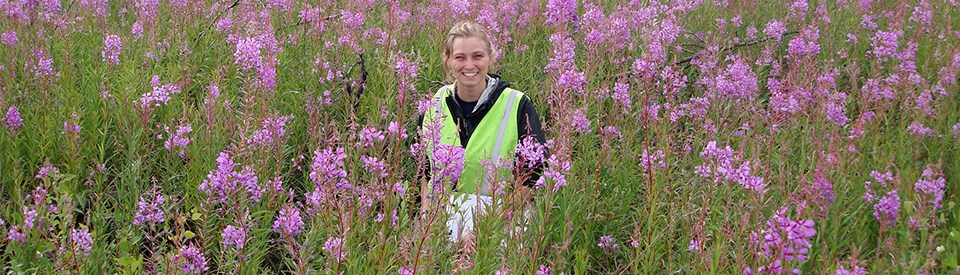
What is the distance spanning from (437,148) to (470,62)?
1.66 m

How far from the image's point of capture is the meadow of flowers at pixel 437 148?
2576mm

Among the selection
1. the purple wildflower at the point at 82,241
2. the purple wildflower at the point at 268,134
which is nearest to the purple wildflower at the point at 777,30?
the purple wildflower at the point at 268,134

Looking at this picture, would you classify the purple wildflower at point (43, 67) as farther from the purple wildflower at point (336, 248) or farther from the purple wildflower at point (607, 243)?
the purple wildflower at point (607, 243)

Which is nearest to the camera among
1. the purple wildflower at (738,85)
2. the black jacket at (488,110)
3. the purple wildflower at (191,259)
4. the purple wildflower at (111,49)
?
the purple wildflower at (191,259)

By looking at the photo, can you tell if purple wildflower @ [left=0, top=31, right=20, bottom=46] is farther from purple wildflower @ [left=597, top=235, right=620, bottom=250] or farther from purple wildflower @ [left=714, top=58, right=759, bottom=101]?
purple wildflower @ [left=714, top=58, right=759, bottom=101]

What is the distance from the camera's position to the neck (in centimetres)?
412

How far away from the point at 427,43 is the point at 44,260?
3775 millimetres

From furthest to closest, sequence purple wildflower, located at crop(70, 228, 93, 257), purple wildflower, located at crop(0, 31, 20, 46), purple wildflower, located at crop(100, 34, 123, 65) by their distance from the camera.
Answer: purple wildflower, located at crop(0, 31, 20, 46) < purple wildflower, located at crop(100, 34, 123, 65) < purple wildflower, located at crop(70, 228, 93, 257)

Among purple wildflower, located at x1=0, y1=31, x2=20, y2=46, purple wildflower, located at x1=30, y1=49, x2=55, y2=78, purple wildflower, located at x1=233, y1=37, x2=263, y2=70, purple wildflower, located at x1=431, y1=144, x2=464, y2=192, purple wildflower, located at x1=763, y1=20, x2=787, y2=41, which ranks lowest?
purple wildflower, located at x1=763, y1=20, x2=787, y2=41

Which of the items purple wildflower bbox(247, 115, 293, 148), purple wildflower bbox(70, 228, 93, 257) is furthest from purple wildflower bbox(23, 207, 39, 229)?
purple wildflower bbox(247, 115, 293, 148)

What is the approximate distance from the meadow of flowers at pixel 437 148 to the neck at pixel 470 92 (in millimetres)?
356

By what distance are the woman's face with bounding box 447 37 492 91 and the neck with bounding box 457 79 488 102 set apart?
0.5 inches

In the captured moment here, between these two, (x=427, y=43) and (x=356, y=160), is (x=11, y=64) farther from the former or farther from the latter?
(x=427, y=43)

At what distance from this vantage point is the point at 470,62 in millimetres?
4070
